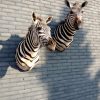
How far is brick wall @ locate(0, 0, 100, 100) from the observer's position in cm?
545

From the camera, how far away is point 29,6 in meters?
5.83

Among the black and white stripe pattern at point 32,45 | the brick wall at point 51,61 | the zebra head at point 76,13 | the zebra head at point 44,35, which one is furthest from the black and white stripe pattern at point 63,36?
the zebra head at point 44,35

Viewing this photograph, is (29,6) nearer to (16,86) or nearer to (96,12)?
(16,86)

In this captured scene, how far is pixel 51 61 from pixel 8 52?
1089 mm

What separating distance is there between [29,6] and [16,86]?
4.81 feet

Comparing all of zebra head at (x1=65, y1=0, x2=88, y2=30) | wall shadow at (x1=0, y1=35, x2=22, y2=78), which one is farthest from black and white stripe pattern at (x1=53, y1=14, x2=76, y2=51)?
wall shadow at (x1=0, y1=35, x2=22, y2=78)

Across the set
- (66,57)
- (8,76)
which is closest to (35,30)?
(8,76)

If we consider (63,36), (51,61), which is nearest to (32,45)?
(51,61)

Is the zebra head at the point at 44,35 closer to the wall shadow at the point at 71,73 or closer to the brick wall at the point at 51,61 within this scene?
the brick wall at the point at 51,61

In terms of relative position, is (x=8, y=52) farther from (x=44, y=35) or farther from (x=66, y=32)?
(x=66, y=32)

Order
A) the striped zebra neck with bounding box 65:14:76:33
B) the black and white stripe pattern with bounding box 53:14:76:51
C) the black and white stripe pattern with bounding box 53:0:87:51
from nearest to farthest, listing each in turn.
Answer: the striped zebra neck with bounding box 65:14:76:33
the black and white stripe pattern with bounding box 53:0:87:51
the black and white stripe pattern with bounding box 53:14:76:51

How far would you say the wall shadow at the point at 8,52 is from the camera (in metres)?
5.37

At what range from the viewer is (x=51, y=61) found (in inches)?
246

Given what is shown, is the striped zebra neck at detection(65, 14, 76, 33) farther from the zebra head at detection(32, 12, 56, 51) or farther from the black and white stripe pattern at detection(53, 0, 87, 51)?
the zebra head at detection(32, 12, 56, 51)
